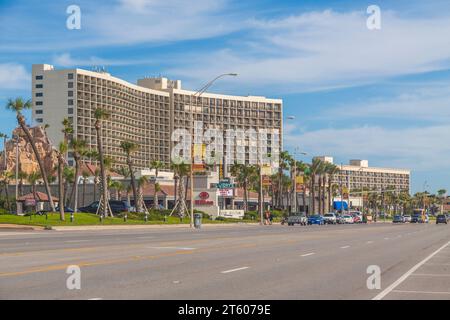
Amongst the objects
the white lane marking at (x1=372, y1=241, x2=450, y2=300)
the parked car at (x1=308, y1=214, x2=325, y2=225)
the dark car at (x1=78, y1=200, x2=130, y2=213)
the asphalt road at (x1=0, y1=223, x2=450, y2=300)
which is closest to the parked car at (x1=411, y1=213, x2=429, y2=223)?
the parked car at (x1=308, y1=214, x2=325, y2=225)

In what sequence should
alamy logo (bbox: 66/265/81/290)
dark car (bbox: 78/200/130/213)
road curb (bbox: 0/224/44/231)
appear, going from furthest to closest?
dark car (bbox: 78/200/130/213)
road curb (bbox: 0/224/44/231)
alamy logo (bbox: 66/265/81/290)

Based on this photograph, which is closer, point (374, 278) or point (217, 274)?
point (374, 278)

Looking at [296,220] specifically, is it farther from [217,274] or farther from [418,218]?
[217,274]

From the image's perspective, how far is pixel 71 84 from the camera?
184 m

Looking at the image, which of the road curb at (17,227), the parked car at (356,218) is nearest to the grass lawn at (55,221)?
the road curb at (17,227)

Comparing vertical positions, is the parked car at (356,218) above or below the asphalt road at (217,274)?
below

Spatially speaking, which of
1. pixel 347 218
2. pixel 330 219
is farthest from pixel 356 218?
pixel 330 219

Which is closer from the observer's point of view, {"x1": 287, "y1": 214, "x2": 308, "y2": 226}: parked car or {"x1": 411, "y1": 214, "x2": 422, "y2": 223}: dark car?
{"x1": 287, "y1": 214, "x2": 308, "y2": 226}: parked car

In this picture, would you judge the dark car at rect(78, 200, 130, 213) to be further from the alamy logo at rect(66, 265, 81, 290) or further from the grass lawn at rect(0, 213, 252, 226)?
the alamy logo at rect(66, 265, 81, 290)

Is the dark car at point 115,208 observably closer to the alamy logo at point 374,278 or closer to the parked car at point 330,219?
the parked car at point 330,219

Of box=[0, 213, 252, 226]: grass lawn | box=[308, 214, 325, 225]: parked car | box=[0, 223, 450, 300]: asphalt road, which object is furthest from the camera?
box=[308, 214, 325, 225]: parked car

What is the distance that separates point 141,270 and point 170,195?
103614mm
